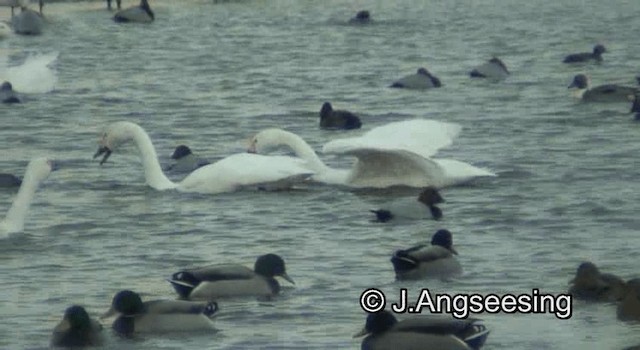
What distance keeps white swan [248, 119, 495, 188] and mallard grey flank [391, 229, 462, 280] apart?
3.99 m

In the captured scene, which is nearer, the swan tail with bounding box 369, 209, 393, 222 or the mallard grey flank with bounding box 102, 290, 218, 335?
the mallard grey flank with bounding box 102, 290, 218, 335

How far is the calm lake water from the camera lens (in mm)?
14797

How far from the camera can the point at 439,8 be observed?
53.6m

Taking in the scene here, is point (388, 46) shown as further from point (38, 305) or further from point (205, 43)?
point (38, 305)

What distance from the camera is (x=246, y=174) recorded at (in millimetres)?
20172

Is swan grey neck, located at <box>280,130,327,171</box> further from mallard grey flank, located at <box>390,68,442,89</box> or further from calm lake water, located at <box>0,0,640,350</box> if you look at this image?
mallard grey flank, located at <box>390,68,442,89</box>

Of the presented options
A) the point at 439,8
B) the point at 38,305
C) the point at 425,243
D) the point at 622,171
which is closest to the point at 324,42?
the point at 439,8

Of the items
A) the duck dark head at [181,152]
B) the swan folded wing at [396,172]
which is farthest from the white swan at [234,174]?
the duck dark head at [181,152]

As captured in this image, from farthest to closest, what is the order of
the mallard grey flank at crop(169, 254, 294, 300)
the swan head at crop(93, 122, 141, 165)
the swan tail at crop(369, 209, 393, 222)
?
the swan head at crop(93, 122, 141, 165), the swan tail at crop(369, 209, 393, 222), the mallard grey flank at crop(169, 254, 294, 300)

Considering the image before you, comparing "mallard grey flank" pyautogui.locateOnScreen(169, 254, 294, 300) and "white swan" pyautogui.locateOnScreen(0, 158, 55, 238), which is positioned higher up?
"white swan" pyautogui.locateOnScreen(0, 158, 55, 238)

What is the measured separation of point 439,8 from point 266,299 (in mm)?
38976

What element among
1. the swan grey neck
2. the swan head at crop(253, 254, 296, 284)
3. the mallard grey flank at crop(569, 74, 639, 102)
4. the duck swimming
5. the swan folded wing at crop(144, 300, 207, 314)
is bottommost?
the swan folded wing at crop(144, 300, 207, 314)

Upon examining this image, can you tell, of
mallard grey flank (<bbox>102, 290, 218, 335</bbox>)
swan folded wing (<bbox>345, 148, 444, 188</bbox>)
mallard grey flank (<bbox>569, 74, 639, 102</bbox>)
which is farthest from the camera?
mallard grey flank (<bbox>569, 74, 639, 102</bbox>)

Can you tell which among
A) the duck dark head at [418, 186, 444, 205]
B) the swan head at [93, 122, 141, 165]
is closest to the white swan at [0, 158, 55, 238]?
the duck dark head at [418, 186, 444, 205]
